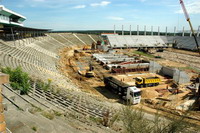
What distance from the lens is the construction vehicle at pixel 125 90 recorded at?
1867 centimetres

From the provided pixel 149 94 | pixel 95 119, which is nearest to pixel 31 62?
pixel 95 119

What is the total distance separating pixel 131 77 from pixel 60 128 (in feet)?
79.8

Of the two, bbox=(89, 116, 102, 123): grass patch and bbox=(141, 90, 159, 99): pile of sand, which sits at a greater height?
bbox=(89, 116, 102, 123): grass patch

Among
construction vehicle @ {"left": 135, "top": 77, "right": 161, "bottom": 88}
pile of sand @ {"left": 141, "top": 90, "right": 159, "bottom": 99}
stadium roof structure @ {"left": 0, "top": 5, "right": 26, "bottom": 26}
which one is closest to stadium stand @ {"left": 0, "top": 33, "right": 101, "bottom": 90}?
stadium roof structure @ {"left": 0, "top": 5, "right": 26, "bottom": 26}

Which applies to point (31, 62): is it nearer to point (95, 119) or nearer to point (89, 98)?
point (89, 98)

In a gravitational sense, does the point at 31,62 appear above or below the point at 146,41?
below

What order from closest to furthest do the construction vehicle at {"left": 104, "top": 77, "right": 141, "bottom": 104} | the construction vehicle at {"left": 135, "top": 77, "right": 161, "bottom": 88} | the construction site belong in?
the construction site
the construction vehicle at {"left": 104, "top": 77, "right": 141, "bottom": 104}
the construction vehicle at {"left": 135, "top": 77, "right": 161, "bottom": 88}

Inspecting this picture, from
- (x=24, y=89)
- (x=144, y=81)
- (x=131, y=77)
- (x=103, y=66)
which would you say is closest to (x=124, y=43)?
(x=103, y=66)

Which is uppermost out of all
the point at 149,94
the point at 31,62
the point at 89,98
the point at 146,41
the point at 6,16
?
the point at 6,16

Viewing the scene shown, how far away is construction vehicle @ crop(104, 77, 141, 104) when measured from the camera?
18.7 m

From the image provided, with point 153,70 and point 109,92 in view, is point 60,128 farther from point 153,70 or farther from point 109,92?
point 153,70

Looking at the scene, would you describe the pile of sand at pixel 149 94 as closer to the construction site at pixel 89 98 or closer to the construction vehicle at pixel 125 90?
the construction site at pixel 89 98

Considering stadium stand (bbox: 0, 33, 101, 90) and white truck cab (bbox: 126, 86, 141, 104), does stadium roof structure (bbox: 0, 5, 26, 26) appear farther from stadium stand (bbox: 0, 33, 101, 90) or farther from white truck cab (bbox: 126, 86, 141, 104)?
white truck cab (bbox: 126, 86, 141, 104)

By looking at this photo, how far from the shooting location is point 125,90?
65.8 ft
